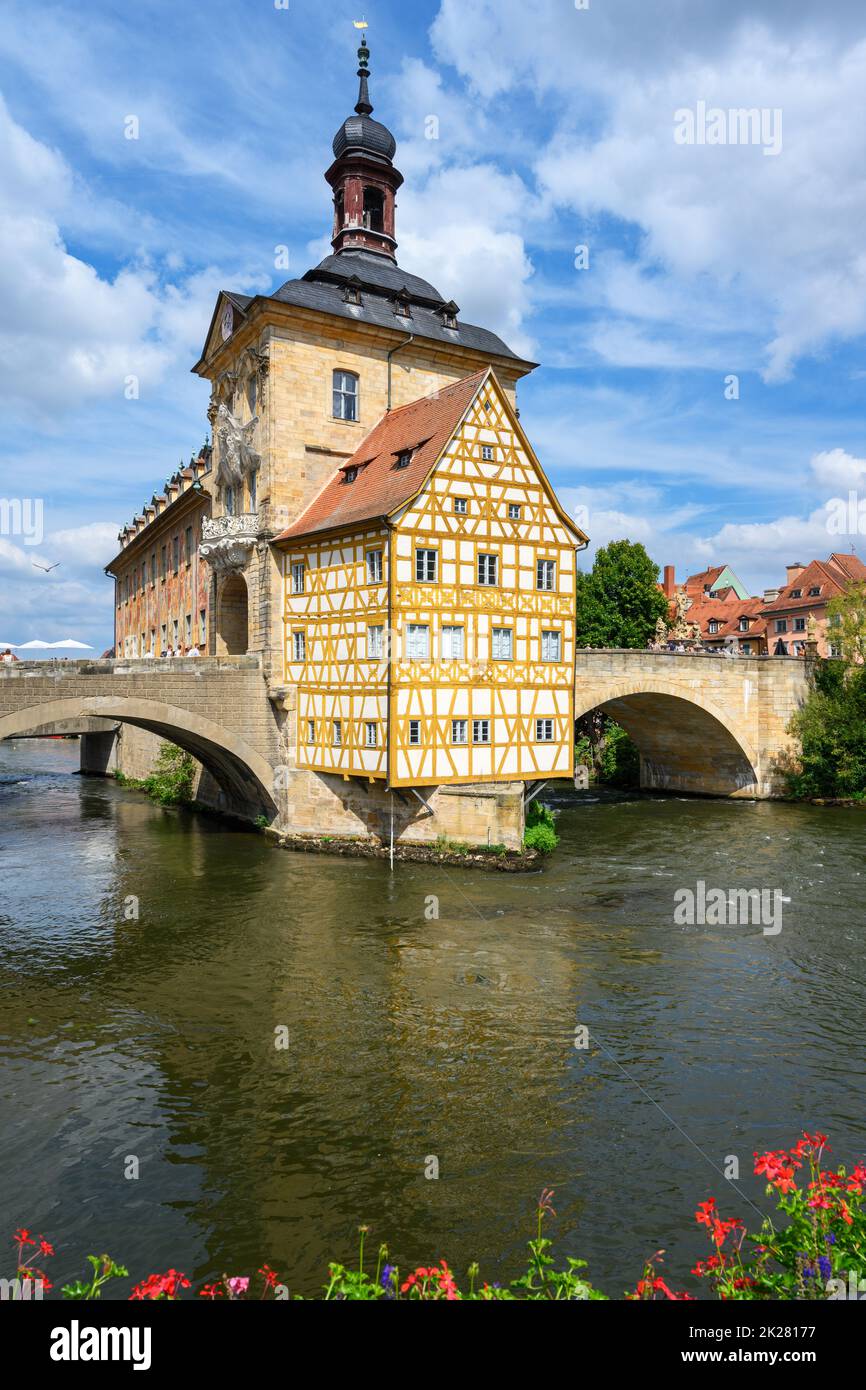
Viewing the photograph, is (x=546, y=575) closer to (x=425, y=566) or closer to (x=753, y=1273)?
(x=425, y=566)

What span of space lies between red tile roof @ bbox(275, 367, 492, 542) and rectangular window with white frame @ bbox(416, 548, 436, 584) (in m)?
1.29

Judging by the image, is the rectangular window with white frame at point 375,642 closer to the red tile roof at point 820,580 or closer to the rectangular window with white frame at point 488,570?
the rectangular window with white frame at point 488,570

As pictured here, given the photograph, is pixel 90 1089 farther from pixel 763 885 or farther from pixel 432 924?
pixel 763 885

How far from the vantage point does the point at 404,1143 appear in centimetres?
927

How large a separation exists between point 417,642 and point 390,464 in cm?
510

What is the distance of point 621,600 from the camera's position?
149 feet

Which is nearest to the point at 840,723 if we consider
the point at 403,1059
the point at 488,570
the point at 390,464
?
the point at 488,570

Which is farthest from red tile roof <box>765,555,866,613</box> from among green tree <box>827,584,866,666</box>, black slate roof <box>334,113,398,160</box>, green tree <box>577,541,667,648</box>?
black slate roof <box>334,113,398,160</box>

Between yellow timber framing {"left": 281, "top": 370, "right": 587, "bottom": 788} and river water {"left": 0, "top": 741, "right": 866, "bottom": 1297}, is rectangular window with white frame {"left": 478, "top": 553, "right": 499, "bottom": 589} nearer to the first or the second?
yellow timber framing {"left": 281, "top": 370, "right": 587, "bottom": 788}

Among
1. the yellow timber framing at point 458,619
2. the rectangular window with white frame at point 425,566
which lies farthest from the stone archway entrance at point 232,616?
the rectangular window with white frame at point 425,566

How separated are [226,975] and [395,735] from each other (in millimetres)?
7813

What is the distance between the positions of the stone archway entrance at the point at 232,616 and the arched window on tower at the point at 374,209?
1330cm

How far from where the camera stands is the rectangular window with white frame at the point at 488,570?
22156 mm

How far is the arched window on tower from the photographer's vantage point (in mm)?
31406
